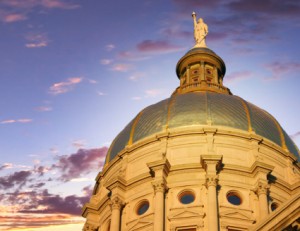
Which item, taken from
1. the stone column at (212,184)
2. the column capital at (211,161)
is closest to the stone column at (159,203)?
the stone column at (212,184)

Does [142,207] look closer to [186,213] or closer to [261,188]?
[186,213]

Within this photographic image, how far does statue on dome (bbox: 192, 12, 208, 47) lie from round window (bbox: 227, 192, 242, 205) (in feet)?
72.3

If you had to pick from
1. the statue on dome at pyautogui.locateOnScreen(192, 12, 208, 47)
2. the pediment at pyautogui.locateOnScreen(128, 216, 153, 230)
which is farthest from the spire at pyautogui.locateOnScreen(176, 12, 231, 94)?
the pediment at pyautogui.locateOnScreen(128, 216, 153, 230)

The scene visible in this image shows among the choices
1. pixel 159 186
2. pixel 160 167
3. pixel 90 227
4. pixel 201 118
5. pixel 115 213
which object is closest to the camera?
pixel 159 186

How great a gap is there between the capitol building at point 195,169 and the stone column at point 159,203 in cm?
6

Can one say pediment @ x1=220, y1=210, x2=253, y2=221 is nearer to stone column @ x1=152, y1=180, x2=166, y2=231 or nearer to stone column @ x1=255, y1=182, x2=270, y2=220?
stone column @ x1=255, y1=182, x2=270, y2=220

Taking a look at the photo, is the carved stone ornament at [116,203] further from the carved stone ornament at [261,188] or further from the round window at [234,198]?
the carved stone ornament at [261,188]

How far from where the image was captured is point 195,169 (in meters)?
40.3

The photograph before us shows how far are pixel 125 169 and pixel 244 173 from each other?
8.77 m

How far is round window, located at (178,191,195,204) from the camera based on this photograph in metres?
39.2

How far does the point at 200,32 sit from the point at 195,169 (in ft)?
75.0

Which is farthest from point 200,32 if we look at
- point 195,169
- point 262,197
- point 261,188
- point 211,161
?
point 262,197

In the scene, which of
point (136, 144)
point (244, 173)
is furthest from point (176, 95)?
point (244, 173)

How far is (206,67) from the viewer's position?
2147 inches
